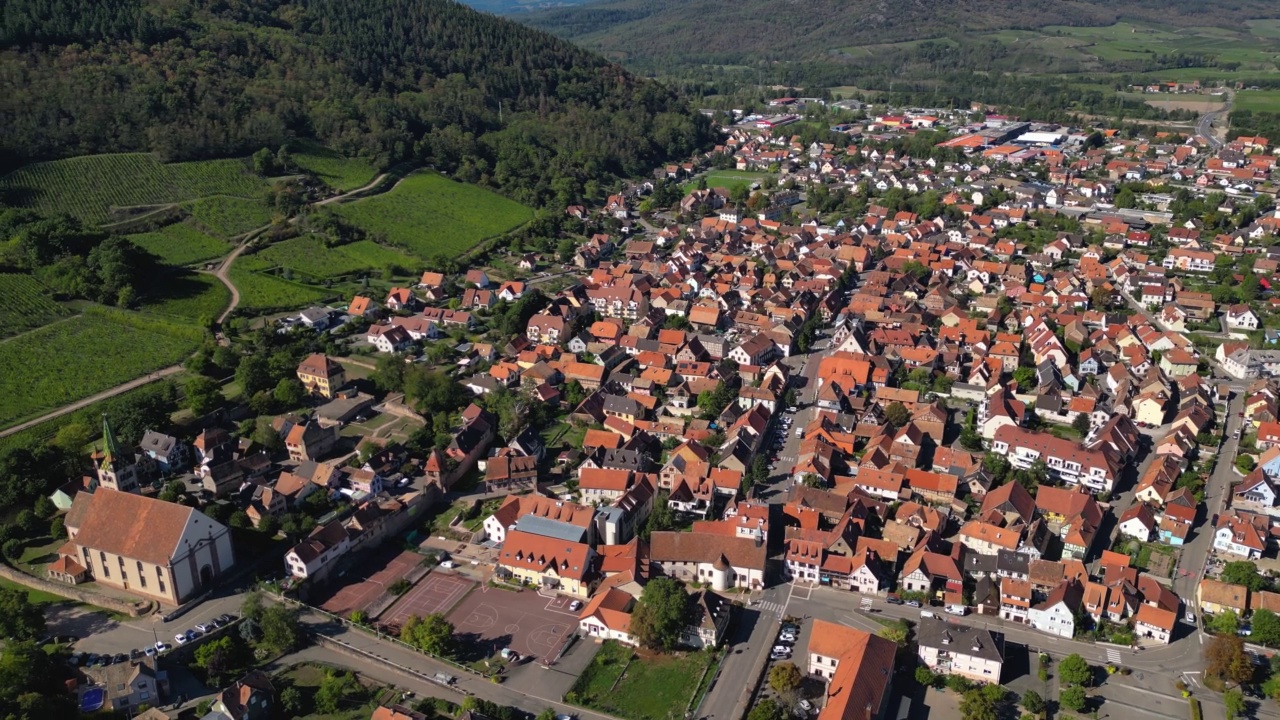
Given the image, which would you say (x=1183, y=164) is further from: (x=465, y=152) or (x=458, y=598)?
A: (x=458, y=598)

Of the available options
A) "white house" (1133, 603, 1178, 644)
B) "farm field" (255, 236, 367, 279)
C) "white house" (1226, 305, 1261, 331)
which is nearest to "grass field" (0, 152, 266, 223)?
"farm field" (255, 236, 367, 279)

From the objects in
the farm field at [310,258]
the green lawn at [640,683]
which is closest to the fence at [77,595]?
the green lawn at [640,683]

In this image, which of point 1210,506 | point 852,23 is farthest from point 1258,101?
point 1210,506

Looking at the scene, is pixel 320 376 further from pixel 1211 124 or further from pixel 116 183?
pixel 1211 124

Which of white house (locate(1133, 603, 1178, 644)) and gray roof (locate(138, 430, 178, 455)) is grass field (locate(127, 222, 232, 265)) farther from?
white house (locate(1133, 603, 1178, 644))

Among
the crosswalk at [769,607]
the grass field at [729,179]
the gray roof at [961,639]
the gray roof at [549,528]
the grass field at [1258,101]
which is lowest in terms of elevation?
the crosswalk at [769,607]

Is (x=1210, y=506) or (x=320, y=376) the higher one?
(x=320, y=376)

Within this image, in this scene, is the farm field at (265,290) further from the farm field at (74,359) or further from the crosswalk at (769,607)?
the crosswalk at (769,607)
